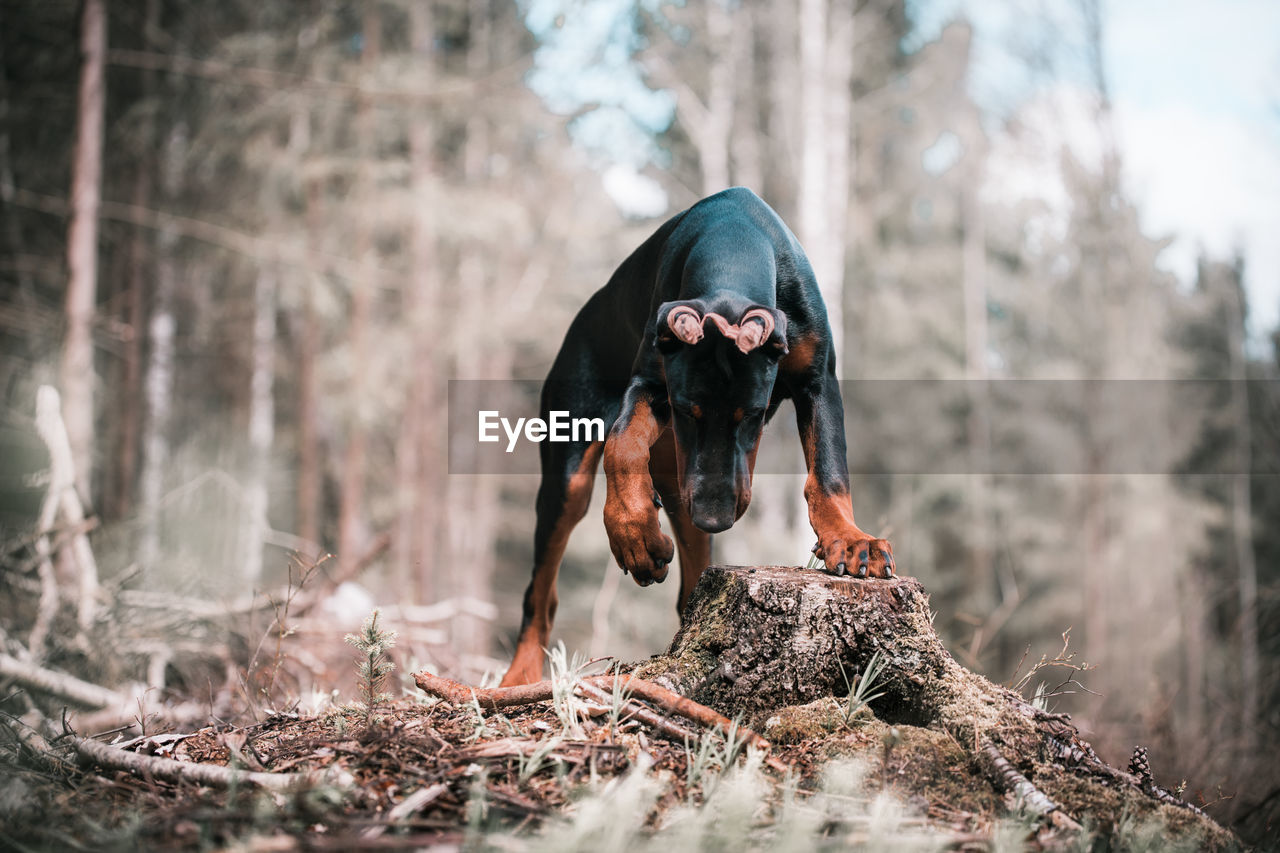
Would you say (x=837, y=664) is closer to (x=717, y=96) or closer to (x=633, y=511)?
(x=633, y=511)

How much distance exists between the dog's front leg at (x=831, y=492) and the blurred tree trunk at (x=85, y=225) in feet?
25.9

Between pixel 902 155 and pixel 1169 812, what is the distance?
885 inches

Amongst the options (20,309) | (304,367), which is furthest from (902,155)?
(20,309)

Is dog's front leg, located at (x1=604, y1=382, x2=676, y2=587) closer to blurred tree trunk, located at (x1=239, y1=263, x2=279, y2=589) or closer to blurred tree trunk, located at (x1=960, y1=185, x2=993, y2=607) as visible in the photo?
blurred tree trunk, located at (x1=239, y1=263, x2=279, y2=589)

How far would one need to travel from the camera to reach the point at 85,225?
8.73m

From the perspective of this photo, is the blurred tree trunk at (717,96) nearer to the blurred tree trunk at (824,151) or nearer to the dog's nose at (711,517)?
the blurred tree trunk at (824,151)

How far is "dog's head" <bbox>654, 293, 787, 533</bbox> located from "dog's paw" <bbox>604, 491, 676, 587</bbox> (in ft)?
0.47

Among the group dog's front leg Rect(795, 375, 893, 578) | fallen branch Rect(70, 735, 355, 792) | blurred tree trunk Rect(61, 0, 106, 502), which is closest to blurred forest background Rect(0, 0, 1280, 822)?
blurred tree trunk Rect(61, 0, 106, 502)

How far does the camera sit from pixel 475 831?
171cm

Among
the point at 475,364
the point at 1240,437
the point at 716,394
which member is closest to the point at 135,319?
the point at 475,364

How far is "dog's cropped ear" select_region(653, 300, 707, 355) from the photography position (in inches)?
101

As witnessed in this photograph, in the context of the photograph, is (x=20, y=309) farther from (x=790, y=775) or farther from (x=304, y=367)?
(x=790, y=775)

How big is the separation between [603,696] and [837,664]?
763mm
